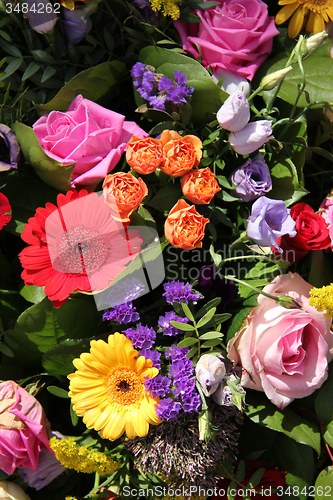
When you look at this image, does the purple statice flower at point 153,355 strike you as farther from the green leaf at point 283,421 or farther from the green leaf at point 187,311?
the green leaf at point 283,421

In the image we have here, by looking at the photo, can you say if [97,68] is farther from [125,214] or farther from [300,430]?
[300,430]

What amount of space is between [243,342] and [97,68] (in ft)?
1.72

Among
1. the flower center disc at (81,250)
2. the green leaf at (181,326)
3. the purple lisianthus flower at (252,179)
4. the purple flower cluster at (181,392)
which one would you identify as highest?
the purple lisianthus flower at (252,179)

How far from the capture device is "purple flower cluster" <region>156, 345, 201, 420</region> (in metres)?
0.56

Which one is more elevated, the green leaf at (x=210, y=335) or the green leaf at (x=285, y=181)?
the green leaf at (x=285, y=181)

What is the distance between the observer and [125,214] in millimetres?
557

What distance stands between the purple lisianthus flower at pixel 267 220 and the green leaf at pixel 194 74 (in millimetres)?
210

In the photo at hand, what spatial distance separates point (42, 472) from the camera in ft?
2.36

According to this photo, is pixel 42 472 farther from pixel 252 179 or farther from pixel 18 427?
pixel 252 179

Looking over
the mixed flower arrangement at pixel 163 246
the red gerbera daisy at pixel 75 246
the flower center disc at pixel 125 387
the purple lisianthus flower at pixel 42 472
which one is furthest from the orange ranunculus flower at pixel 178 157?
the purple lisianthus flower at pixel 42 472

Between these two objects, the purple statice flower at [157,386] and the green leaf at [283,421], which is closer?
the purple statice flower at [157,386]

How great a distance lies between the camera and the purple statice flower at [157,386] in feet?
1.86

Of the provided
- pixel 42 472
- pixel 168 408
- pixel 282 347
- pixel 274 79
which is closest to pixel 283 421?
pixel 282 347

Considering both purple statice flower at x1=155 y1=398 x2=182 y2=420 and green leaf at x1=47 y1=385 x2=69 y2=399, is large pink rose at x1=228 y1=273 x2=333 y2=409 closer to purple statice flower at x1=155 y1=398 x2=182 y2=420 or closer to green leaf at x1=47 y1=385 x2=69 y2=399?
purple statice flower at x1=155 y1=398 x2=182 y2=420
